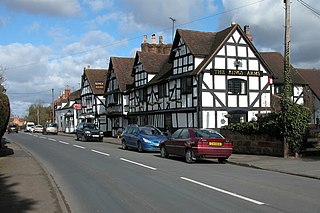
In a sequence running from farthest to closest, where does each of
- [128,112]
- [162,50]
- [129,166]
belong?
[162,50], [128,112], [129,166]

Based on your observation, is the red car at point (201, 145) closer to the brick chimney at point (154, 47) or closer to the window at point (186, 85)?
the window at point (186, 85)

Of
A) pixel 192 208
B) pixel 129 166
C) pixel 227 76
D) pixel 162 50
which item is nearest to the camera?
pixel 192 208

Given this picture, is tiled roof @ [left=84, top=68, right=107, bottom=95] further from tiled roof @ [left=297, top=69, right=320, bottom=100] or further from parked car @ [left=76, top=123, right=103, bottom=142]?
tiled roof @ [left=297, top=69, right=320, bottom=100]

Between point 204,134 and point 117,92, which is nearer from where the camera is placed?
point 204,134

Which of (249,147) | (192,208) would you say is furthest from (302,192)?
(249,147)

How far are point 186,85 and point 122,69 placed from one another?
18080 mm

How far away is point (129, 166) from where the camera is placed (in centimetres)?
1593

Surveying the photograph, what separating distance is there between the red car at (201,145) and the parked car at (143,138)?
192 inches

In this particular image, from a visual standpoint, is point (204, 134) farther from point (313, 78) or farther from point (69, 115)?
point (69, 115)

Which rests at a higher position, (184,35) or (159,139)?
(184,35)

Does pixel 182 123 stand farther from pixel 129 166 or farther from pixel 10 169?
pixel 10 169

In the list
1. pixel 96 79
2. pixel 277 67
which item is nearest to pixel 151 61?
pixel 277 67

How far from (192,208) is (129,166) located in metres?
7.99

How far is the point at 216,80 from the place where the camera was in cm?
3186
